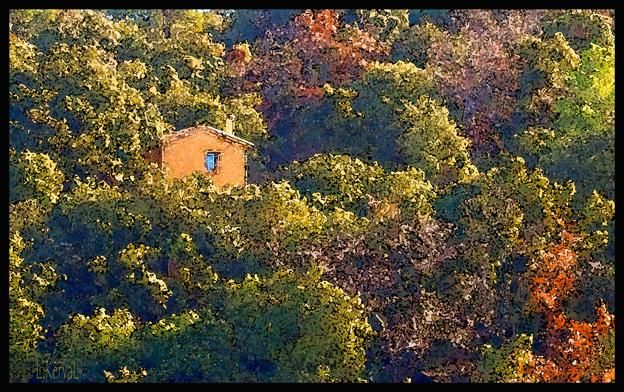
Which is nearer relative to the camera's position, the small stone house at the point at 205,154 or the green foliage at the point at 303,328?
the green foliage at the point at 303,328

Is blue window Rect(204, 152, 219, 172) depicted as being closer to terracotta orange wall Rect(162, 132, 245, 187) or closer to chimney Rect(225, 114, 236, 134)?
terracotta orange wall Rect(162, 132, 245, 187)

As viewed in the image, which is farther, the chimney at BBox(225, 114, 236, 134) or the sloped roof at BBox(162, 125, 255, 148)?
the chimney at BBox(225, 114, 236, 134)

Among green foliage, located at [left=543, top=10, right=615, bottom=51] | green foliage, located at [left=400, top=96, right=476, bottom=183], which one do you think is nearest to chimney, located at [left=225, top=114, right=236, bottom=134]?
green foliage, located at [left=400, top=96, right=476, bottom=183]

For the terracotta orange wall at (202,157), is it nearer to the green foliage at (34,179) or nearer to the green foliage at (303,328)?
the green foliage at (34,179)

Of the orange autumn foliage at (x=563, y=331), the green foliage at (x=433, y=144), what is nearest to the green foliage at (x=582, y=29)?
the green foliage at (x=433, y=144)

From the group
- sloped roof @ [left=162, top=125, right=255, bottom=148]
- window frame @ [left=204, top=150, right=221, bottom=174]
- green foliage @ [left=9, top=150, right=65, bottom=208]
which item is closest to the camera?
green foliage @ [left=9, top=150, right=65, bottom=208]
